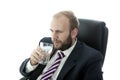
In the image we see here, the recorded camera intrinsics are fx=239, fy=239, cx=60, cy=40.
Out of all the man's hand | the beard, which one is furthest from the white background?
the man's hand

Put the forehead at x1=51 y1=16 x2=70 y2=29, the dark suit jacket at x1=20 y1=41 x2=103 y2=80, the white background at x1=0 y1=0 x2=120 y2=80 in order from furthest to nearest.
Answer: the white background at x1=0 y1=0 x2=120 y2=80, the forehead at x1=51 y1=16 x2=70 y2=29, the dark suit jacket at x1=20 y1=41 x2=103 y2=80

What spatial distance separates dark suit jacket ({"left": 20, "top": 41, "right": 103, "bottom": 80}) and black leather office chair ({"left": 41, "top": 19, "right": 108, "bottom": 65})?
0.08 m

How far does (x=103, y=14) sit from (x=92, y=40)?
2.40 ft

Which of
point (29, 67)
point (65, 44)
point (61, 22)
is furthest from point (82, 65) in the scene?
point (29, 67)

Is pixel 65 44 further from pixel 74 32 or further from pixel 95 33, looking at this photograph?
pixel 95 33

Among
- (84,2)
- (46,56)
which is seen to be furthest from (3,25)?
(46,56)

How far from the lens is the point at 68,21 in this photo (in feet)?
6.11

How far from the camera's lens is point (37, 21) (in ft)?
8.86

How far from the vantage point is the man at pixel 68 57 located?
1.74 meters

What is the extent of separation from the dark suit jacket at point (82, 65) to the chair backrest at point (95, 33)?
3.2 inches

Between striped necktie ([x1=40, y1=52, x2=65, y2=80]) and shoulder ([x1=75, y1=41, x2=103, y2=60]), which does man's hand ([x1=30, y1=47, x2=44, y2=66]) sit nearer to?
striped necktie ([x1=40, y1=52, x2=65, y2=80])

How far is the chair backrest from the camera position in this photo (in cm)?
189

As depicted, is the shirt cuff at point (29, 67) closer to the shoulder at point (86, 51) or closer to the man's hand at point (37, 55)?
the man's hand at point (37, 55)

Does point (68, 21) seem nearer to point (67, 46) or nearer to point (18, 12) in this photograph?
point (67, 46)
